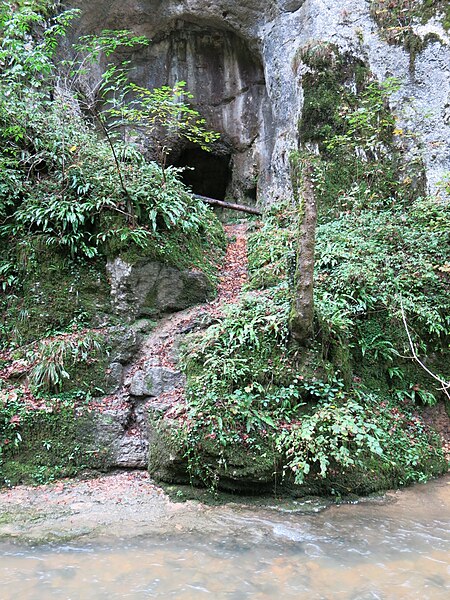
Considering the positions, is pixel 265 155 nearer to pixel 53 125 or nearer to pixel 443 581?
pixel 53 125

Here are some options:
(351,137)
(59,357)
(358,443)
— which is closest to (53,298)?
(59,357)

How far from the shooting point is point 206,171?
51.2 ft

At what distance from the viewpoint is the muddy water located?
3463 mm

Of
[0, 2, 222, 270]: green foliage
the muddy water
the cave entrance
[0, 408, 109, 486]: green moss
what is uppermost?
the cave entrance

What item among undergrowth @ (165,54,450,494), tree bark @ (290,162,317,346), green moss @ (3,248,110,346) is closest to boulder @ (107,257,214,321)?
green moss @ (3,248,110,346)

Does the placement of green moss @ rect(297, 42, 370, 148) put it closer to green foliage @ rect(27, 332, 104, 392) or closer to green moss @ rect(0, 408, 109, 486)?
green foliage @ rect(27, 332, 104, 392)

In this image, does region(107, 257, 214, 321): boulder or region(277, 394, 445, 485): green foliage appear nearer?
region(277, 394, 445, 485): green foliage

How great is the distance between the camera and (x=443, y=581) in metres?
3.55

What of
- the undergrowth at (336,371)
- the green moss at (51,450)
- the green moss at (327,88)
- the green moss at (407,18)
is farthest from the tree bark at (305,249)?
the green moss at (407,18)

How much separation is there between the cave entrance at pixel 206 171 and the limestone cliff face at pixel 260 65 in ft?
1.04

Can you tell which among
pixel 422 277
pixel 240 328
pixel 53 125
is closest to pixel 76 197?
pixel 53 125

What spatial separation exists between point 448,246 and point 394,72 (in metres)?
5.26

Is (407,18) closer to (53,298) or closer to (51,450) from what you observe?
(53,298)

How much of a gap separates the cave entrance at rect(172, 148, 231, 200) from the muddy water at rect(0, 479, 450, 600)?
1225 centimetres
